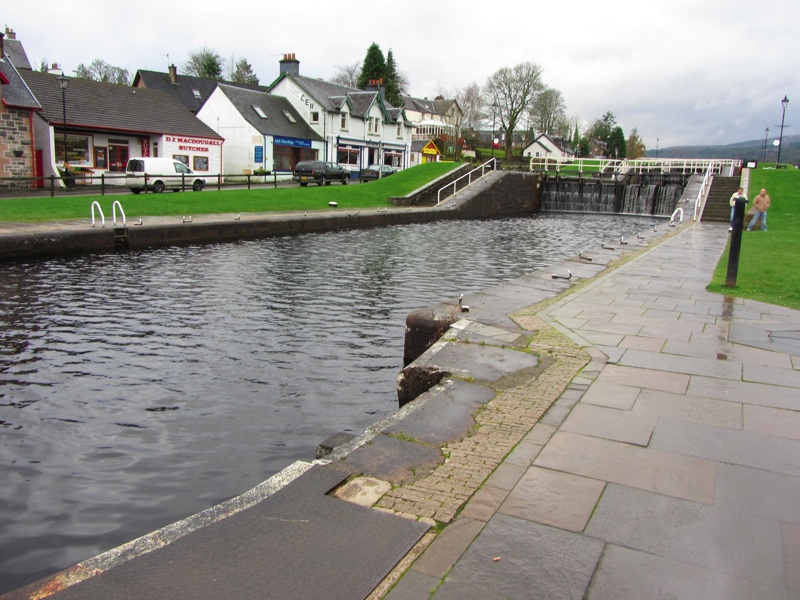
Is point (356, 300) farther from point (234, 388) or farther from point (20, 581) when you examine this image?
point (20, 581)

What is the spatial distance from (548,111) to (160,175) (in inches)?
2834

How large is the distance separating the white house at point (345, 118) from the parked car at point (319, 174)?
12130mm

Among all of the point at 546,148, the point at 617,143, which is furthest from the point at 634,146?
the point at 546,148

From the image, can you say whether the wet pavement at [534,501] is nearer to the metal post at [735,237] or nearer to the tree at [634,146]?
the metal post at [735,237]

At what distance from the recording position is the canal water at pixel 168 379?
4539 mm

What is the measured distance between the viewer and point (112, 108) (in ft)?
124

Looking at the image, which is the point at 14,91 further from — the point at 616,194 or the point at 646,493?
the point at 616,194

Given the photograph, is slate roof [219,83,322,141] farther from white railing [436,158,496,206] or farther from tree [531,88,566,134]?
tree [531,88,566,134]

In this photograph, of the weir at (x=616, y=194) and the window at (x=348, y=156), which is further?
the window at (x=348, y=156)

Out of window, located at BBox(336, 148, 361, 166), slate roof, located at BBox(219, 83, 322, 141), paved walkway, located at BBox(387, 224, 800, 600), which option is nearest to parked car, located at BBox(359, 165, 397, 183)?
slate roof, located at BBox(219, 83, 322, 141)

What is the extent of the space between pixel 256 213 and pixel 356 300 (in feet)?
44.3

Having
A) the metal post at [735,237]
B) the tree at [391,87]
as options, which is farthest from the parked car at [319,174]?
the tree at [391,87]

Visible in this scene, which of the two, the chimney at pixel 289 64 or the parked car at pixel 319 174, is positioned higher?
the chimney at pixel 289 64

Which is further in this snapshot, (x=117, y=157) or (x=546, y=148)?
(x=546, y=148)
